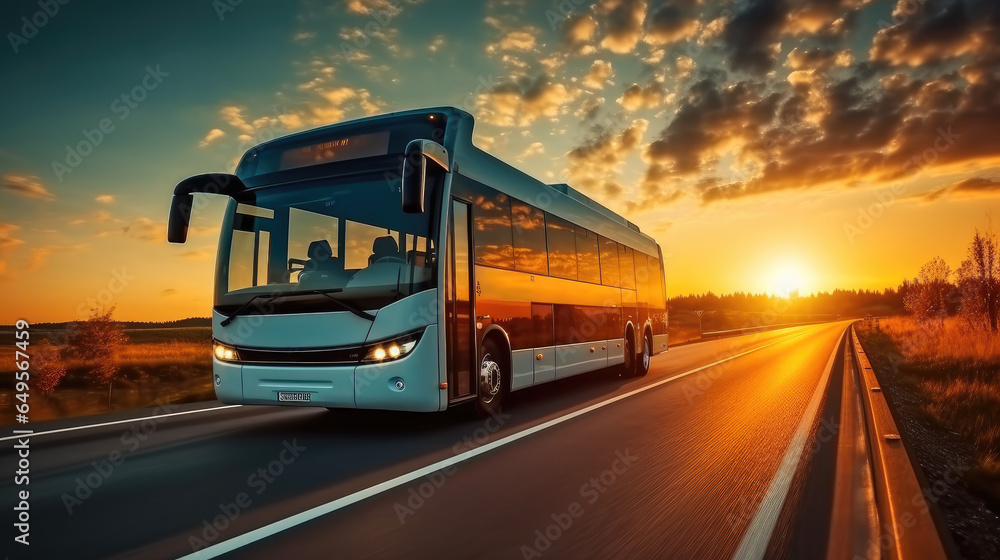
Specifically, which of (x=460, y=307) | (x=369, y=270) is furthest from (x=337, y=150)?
(x=460, y=307)

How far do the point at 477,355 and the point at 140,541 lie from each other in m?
4.74

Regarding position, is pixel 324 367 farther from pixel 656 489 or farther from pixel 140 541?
pixel 656 489

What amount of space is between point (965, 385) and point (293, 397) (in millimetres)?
12113

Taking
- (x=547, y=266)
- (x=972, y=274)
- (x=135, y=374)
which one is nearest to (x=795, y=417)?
(x=547, y=266)

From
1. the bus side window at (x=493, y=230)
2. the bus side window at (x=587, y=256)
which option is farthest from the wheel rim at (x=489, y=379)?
the bus side window at (x=587, y=256)

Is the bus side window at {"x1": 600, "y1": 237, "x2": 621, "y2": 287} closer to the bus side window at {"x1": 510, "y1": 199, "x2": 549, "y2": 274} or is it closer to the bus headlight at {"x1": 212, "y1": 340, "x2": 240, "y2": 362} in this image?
the bus side window at {"x1": 510, "y1": 199, "x2": 549, "y2": 274}

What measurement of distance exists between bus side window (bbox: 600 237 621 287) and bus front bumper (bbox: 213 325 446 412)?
7.08 m

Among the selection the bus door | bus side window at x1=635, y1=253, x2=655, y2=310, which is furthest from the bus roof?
bus side window at x1=635, y1=253, x2=655, y2=310

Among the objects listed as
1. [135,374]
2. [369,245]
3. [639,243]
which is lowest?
[135,374]

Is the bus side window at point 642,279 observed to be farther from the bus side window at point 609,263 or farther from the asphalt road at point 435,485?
the asphalt road at point 435,485

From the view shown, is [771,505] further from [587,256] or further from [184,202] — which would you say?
[587,256]

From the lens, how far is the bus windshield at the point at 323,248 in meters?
7.22

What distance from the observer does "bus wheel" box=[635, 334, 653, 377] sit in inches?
618

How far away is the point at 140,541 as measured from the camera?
3.85 meters
